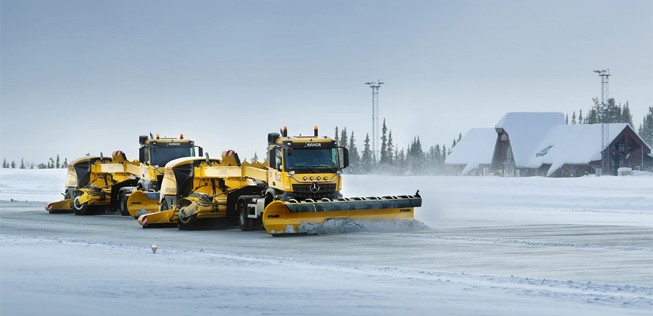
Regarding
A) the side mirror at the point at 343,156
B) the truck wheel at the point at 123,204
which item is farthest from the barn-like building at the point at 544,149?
the side mirror at the point at 343,156

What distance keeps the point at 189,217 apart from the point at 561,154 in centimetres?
8206

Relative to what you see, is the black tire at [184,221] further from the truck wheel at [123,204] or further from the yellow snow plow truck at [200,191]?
the truck wheel at [123,204]

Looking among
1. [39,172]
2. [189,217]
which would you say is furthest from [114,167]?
[39,172]

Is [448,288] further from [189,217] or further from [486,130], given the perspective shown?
[486,130]

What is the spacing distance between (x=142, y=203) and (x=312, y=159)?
1221cm

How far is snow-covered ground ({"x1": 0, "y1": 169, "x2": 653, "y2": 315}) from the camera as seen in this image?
1480 centimetres

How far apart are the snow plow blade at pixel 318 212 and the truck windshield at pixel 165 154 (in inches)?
528

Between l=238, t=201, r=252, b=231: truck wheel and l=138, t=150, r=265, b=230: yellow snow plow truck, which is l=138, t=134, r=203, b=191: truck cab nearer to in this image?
l=138, t=150, r=265, b=230: yellow snow plow truck

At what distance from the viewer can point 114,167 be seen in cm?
4709

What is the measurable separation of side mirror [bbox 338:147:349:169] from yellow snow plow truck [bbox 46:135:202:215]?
12743 millimetres

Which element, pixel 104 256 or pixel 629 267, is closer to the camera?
pixel 629 267

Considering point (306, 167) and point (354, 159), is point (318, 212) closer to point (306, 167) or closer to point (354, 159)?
point (306, 167)

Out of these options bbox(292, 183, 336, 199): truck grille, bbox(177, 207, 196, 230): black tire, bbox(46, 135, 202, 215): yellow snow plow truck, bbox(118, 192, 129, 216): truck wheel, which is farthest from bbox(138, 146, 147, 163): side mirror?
bbox(292, 183, 336, 199): truck grille

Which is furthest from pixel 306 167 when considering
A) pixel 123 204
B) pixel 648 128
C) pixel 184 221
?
pixel 648 128
